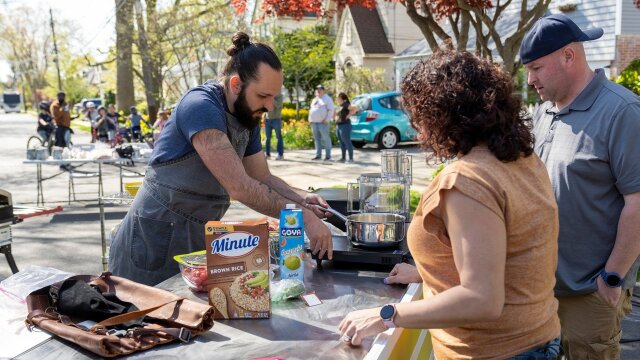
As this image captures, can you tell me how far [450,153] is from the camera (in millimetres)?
1749

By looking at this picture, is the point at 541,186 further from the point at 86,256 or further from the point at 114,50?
the point at 114,50

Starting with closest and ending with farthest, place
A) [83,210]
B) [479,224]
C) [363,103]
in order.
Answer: [479,224], [83,210], [363,103]

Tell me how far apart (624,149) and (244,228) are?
155cm

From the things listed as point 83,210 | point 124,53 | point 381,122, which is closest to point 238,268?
point 83,210

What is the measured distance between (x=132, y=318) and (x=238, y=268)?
0.38 meters

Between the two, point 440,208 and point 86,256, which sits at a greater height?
point 440,208

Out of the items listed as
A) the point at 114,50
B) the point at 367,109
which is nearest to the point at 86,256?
the point at 367,109

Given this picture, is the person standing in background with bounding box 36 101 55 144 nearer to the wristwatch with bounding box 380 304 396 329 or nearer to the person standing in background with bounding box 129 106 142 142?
the person standing in background with bounding box 129 106 142 142

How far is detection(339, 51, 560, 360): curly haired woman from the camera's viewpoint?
1.57m

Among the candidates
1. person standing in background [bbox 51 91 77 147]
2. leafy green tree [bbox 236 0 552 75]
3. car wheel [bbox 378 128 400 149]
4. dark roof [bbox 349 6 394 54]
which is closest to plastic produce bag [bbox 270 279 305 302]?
leafy green tree [bbox 236 0 552 75]

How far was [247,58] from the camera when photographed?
2.87m

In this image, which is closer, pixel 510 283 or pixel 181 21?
pixel 510 283

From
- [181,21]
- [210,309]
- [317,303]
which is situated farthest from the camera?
[181,21]

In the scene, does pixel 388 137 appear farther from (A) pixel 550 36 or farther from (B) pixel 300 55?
(A) pixel 550 36
